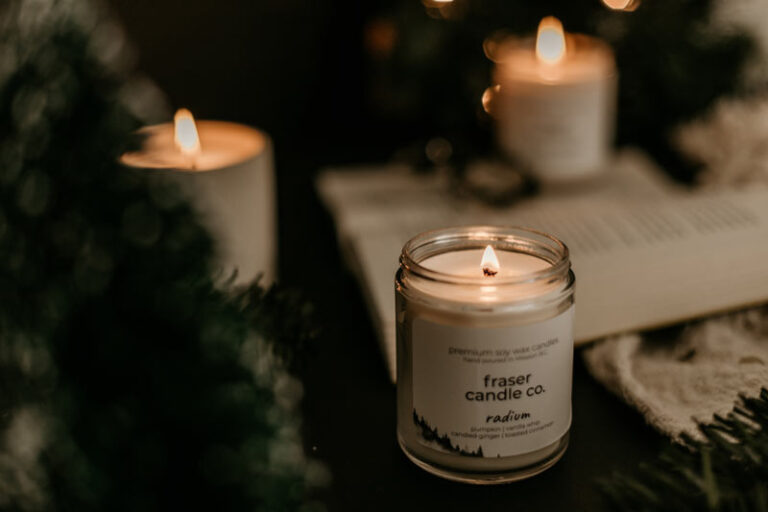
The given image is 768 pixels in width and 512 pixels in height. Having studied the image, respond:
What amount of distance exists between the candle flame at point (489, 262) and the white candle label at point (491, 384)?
0.17 ft

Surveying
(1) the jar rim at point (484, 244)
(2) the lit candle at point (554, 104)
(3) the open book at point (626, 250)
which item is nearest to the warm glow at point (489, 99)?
(2) the lit candle at point (554, 104)

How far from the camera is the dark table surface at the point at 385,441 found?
473 mm

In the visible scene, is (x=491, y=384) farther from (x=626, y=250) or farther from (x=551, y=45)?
(x=551, y=45)

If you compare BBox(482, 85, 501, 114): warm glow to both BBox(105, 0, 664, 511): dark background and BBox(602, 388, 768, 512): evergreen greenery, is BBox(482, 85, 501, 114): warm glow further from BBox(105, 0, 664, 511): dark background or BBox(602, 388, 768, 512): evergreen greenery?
BBox(602, 388, 768, 512): evergreen greenery

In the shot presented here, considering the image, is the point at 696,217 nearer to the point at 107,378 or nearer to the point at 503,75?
the point at 503,75

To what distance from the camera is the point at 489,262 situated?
0.50 meters

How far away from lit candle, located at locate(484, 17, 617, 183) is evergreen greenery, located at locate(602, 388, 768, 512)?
485mm

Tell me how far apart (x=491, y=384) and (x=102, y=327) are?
0.72 ft

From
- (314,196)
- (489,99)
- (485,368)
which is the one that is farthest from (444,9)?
(485,368)

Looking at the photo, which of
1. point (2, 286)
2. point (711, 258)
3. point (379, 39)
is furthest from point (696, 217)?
point (2, 286)

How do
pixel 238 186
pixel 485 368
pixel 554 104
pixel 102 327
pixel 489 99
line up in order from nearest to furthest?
pixel 102 327 < pixel 485 368 < pixel 238 186 < pixel 554 104 < pixel 489 99

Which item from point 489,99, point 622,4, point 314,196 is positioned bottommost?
point 314,196

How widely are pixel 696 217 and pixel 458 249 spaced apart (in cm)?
28

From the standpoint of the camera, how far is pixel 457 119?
0.99m
